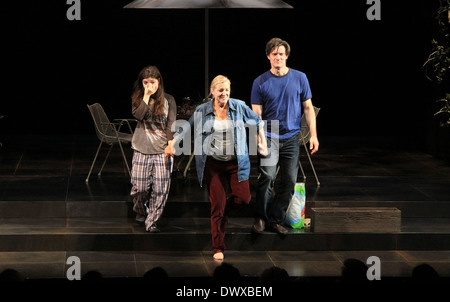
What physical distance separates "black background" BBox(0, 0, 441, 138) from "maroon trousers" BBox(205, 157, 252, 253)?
18.3 ft

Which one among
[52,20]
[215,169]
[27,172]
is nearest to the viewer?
[215,169]

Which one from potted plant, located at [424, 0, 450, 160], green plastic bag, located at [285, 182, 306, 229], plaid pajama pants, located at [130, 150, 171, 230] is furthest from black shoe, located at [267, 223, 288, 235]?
potted plant, located at [424, 0, 450, 160]

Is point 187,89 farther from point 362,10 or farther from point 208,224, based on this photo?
point 208,224

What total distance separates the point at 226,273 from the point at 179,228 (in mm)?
1205

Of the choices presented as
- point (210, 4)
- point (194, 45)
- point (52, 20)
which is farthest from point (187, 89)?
point (210, 4)

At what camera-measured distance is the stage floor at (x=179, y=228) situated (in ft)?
22.8

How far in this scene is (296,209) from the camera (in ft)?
24.8

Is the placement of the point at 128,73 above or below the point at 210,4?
below

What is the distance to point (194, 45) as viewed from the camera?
12586mm

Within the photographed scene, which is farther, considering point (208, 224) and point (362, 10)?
point (362, 10)

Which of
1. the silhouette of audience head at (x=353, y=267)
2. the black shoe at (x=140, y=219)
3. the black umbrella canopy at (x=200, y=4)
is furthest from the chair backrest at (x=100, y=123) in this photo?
the silhouette of audience head at (x=353, y=267)

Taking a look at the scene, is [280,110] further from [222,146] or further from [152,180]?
[152,180]

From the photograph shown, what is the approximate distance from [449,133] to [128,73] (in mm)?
4426
